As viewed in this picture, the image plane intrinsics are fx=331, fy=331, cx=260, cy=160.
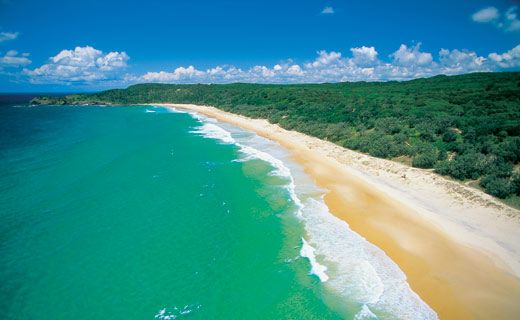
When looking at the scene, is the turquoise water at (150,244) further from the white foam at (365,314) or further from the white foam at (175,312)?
the white foam at (365,314)

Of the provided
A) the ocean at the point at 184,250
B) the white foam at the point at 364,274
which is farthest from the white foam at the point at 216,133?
the white foam at the point at 364,274

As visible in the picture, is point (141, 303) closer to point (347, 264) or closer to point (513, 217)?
point (347, 264)

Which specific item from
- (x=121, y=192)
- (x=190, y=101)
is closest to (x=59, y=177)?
(x=121, y=192)

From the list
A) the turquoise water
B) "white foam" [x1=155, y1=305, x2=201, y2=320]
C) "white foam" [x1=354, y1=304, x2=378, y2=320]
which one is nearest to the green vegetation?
the turquoise water

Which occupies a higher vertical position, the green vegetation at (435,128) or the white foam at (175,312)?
the green vegetation at (435,128)

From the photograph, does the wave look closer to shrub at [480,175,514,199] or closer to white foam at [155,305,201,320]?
white foam at [155,305,201,320]

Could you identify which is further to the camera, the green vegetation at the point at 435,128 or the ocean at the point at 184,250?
the green vegetation at the point at 435,128
